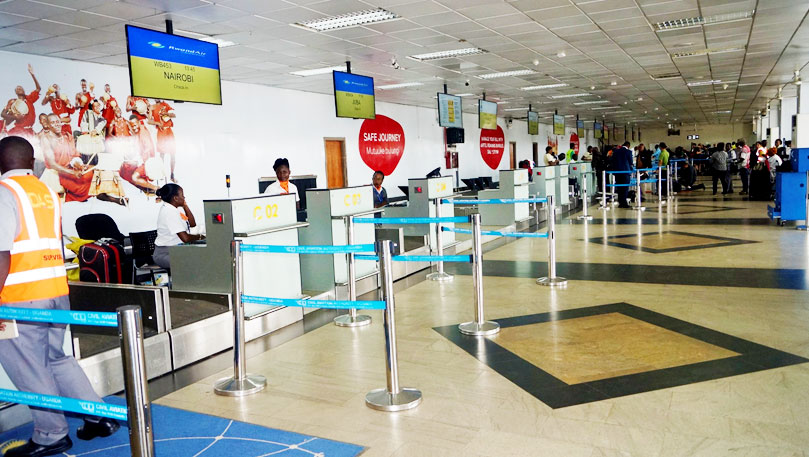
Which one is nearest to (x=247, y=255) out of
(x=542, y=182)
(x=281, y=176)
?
(x=281, y=176)

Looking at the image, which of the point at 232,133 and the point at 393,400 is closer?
the point at 393,400

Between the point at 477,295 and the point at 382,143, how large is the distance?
43.9 feet

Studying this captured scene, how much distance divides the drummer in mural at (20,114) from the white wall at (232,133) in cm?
10

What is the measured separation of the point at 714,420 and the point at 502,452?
1.24m

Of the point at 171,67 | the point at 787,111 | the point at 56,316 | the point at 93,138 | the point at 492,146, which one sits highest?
the point at 787,111

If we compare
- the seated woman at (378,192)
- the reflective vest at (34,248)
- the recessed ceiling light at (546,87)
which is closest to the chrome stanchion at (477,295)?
the reflective vest at (34,248)

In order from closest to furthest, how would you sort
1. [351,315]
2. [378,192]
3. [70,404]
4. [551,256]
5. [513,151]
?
[70,404] → [351,315] → [551,256] → [378,192] → [513,151]

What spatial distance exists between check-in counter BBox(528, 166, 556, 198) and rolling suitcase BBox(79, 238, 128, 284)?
1030cm

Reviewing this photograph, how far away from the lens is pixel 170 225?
256 inches

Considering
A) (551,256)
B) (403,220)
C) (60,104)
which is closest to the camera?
(403,220)

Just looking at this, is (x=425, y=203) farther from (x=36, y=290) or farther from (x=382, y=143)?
(x=382, y=143)

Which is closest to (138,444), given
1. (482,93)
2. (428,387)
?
(428,387)

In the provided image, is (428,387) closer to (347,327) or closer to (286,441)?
(286,441)

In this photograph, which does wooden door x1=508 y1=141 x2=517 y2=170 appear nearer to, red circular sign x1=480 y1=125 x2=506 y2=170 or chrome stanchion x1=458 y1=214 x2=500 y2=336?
red circular sign x1=480 y1=125 x2=506 y2=170
